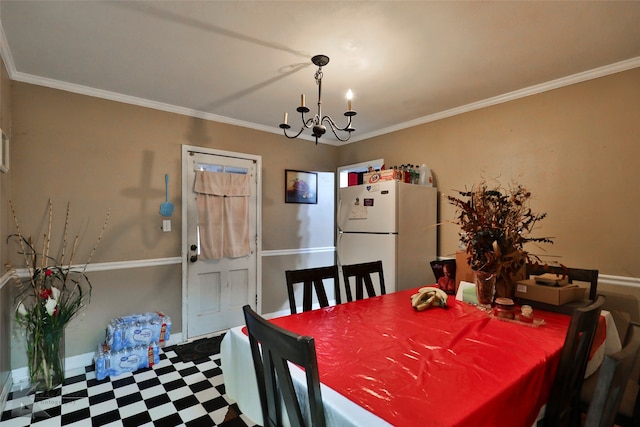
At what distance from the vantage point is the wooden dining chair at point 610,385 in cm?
79

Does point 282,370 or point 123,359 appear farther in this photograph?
point 123,359

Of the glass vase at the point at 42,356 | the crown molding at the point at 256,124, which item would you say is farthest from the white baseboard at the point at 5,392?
the crown molding at the point at 256,124

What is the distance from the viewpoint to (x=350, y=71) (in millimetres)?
2385

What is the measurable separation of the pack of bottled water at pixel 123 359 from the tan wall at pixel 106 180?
1.02 feet

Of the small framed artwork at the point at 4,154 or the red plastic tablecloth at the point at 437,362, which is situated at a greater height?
the small framed artwork at the point at 4,154

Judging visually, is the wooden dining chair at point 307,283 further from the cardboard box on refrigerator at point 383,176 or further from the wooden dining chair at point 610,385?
the cardboard box on refrigerator at point 383,176

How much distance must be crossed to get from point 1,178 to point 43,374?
145cm

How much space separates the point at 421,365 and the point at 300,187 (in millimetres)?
3192

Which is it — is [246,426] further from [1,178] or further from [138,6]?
[138,6]

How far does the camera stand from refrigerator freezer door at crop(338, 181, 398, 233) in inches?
120

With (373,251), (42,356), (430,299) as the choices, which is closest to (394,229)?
(373,251)

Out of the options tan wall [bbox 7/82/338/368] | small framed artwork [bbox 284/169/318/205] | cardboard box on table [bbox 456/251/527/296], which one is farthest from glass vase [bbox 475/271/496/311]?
tan wall [bbox 7/82/338/368]

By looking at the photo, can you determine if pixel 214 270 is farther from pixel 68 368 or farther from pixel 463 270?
pixel 463 270

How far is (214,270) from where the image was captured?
11.3ft
